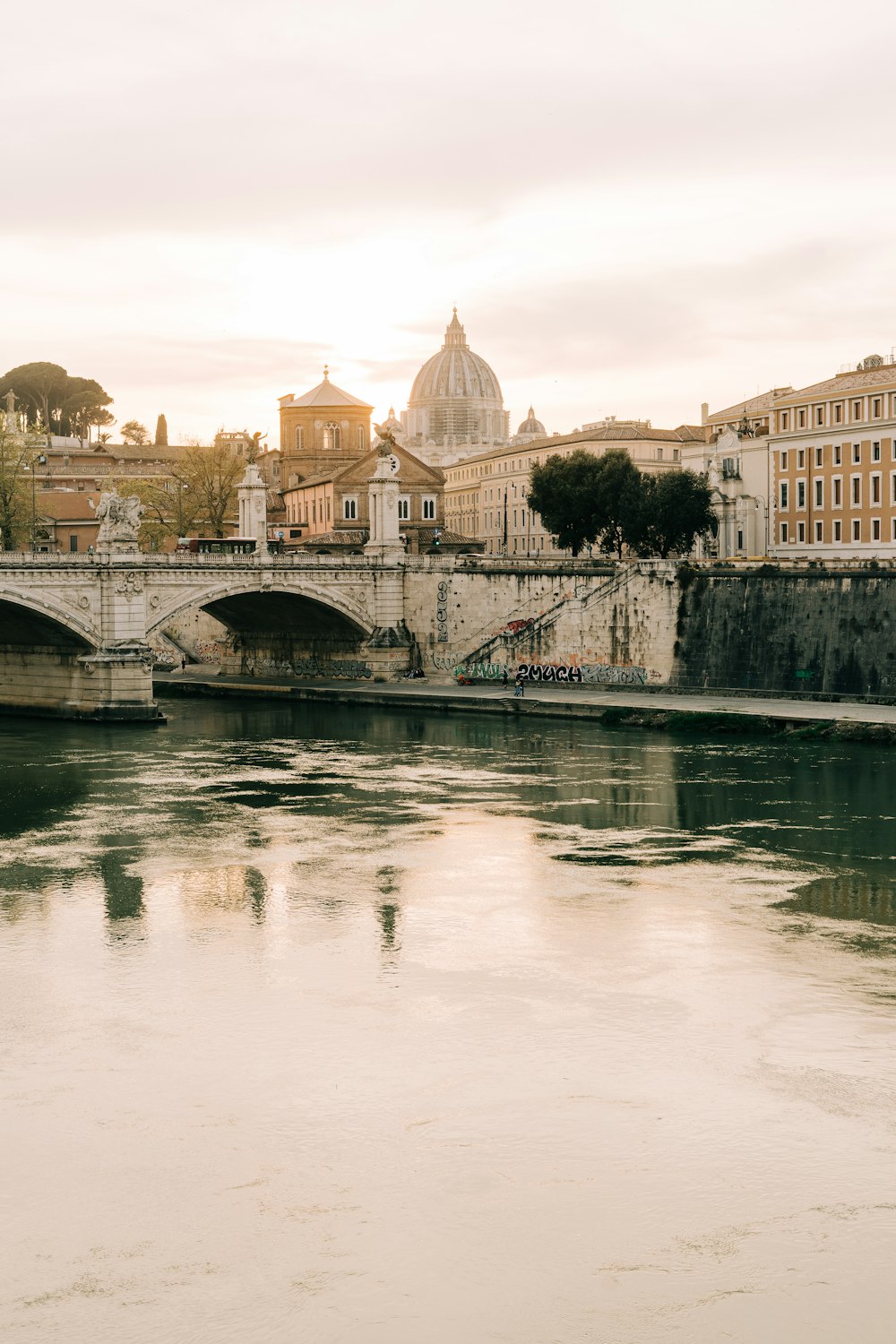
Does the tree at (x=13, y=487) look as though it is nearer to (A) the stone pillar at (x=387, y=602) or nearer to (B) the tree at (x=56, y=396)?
(A) the stone pillar at (x=387, y=602)

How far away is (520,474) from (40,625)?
5695cm

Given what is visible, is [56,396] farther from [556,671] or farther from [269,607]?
[556,671]

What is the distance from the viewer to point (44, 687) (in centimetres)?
4525

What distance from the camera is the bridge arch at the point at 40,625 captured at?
135ft

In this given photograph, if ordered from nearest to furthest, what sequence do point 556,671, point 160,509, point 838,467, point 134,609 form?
point 134,609, point 556,671, point 838,467, point 160,509

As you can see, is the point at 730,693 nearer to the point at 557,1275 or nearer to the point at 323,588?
the point at 323,588

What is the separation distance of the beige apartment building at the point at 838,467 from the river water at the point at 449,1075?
94.1 ft

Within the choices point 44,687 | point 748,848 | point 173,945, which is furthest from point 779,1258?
point 44,687

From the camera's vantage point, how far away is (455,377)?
145750 millimetres

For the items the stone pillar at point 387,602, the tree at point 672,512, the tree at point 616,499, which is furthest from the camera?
the tree at point 616,499

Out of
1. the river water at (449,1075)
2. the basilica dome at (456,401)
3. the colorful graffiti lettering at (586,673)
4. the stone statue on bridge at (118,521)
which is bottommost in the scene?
the river water at (449,1075)

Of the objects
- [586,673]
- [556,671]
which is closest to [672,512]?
[556,671]

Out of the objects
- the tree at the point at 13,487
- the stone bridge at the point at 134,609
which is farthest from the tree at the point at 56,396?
the stone bridge at the point at 134,609

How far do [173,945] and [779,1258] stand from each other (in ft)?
33.4
